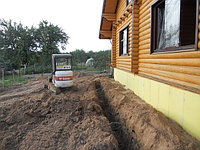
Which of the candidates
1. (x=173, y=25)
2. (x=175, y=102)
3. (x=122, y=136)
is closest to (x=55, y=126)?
(x=122, y=136)

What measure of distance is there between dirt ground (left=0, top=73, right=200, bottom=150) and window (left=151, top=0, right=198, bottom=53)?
6.43 feet

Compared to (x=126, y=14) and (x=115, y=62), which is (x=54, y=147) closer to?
(x=126, y=14)

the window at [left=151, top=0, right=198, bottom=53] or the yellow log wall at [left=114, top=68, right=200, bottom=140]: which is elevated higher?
the window at [left=151, top=0, right=198, bottom=53]

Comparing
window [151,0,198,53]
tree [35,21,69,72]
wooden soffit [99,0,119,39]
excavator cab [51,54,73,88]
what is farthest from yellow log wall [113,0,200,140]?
tree [35,21,69,72]

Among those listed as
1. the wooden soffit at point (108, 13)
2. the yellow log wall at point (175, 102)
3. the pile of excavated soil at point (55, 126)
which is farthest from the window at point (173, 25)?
the wooden soffit at point (108, 13)

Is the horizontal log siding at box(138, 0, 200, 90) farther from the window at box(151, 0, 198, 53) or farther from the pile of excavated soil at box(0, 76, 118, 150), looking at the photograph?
the pile of excavated soil at box(0, 76, 118, 150)

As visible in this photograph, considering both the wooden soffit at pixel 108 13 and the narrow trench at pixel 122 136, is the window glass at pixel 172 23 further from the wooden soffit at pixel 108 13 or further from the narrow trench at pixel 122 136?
the wooden soffit at pixel 108 13

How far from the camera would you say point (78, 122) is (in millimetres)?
4508

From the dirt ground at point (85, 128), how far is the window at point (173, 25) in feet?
6.43

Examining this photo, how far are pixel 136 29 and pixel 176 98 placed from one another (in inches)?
146

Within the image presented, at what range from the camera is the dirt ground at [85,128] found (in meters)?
3.13

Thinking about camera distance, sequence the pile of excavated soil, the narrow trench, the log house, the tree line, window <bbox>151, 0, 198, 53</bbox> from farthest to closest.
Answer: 1. the tree line
2. the narrow trench
3. window <bbox>151, 0, 198, 53</bbox>
4. the pile of excavated soil
5. the log house

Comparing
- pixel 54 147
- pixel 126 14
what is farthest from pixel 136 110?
pixel 126 14

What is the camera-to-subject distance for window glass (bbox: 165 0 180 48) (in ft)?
12.1
